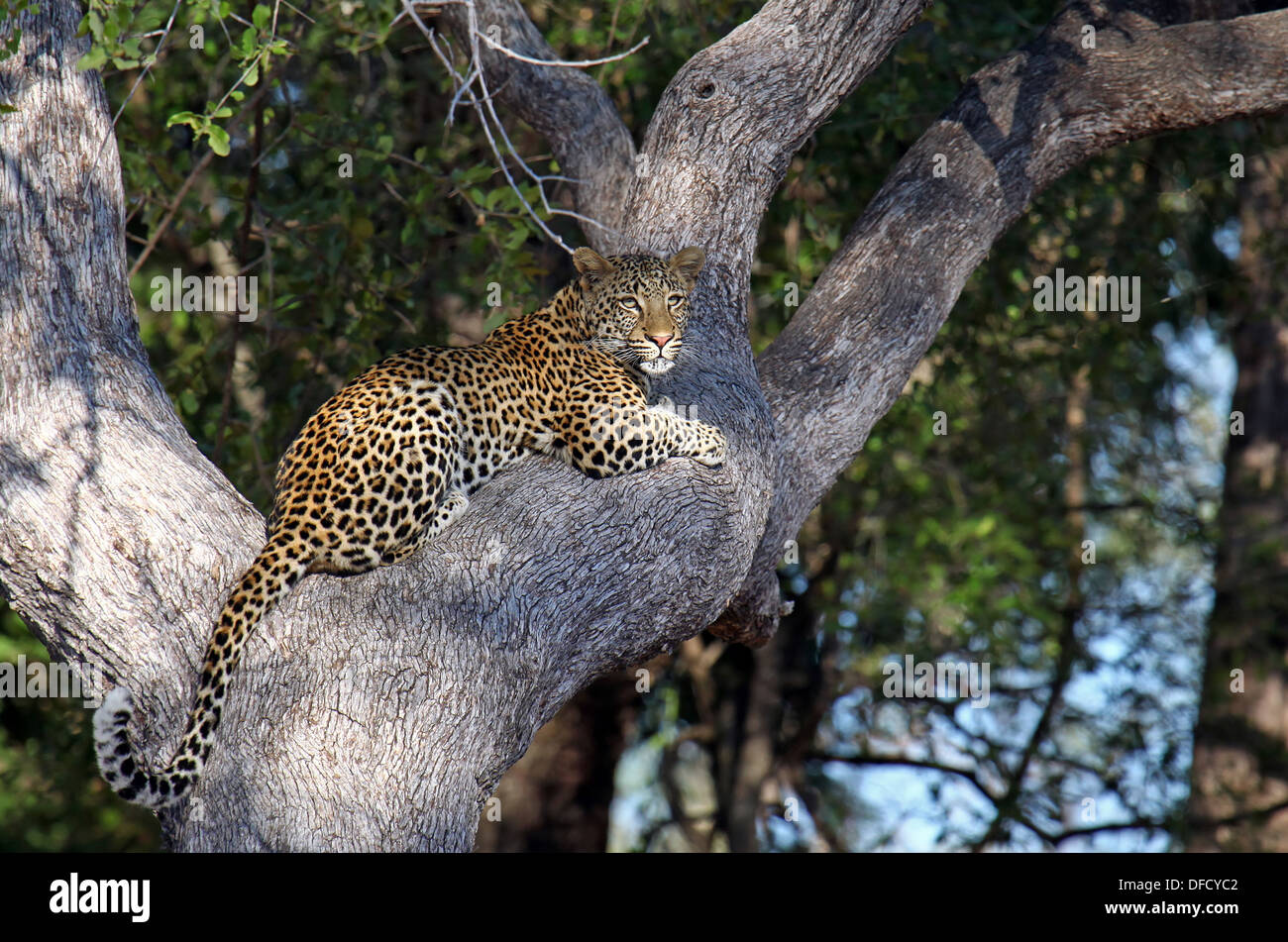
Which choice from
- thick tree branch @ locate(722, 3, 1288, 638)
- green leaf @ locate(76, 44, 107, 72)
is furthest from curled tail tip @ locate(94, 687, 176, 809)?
thick tree branch @ locate(722, 3, 1288, 638)

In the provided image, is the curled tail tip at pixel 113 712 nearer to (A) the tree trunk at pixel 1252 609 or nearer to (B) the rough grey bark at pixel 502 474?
(B) the rough grey bark at pixel 502 474

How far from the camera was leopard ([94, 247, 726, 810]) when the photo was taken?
4.11m

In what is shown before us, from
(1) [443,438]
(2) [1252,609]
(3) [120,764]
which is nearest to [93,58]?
(1) [443,438]

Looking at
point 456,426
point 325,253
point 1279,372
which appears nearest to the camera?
point 456,426

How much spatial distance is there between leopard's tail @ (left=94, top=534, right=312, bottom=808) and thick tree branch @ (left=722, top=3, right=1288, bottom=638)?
228 cm

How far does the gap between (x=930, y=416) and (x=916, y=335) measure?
15.7 ft

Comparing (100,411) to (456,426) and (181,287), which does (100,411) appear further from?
(181,287)

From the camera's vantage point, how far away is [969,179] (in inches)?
249

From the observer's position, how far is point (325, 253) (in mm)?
7723

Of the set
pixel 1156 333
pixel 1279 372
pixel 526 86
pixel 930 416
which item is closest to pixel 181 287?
pixel 526 86

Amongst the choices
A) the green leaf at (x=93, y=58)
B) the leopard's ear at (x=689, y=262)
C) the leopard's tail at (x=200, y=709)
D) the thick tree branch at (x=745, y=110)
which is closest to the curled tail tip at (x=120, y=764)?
the leopard's tail at (x=200, y=709)

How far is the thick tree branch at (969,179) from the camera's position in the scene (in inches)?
236

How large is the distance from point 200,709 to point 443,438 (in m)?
1.32

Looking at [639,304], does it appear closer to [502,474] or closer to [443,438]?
[502,474]
